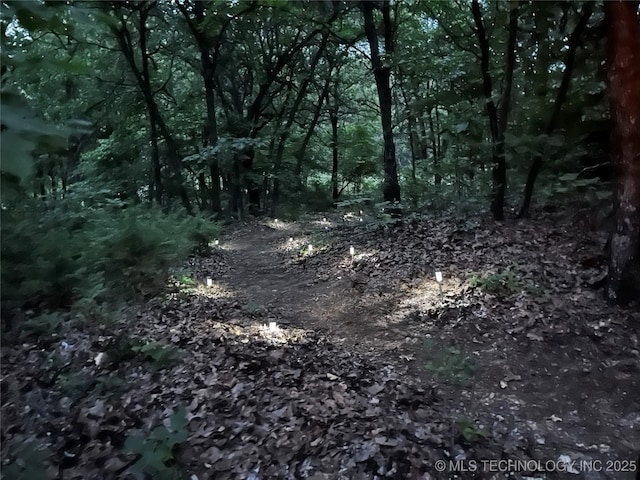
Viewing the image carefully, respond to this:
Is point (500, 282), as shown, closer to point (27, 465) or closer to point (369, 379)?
point (369, 379)

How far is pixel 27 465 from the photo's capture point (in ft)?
7.86

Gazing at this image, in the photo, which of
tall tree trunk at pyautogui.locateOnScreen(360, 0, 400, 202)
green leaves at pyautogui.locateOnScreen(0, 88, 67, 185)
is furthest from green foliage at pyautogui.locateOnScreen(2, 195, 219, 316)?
tall tree trunk at pyautogui.locateOnScreen(360, 0, 400, 202)

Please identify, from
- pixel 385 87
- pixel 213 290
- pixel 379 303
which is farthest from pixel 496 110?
pixel 213 290

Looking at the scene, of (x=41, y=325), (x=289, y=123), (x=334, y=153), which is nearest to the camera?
(x=41, y=325)

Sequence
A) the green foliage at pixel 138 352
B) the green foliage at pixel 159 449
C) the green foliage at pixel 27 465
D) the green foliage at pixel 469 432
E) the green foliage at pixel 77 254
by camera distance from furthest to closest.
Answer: the green foliage at pixel 138 352, the green foliage at pixel 77 254, the green foliage at pixel 469 432, the green foliage at pixel 159 449, the green foliage at pixel 27 465

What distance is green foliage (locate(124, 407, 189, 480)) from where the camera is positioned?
268 cm

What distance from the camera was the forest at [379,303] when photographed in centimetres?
296

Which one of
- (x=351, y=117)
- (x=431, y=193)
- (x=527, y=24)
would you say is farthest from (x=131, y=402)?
(x=351, y=117)

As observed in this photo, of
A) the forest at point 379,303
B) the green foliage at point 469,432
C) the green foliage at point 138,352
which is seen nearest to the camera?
the forest at point 379,303

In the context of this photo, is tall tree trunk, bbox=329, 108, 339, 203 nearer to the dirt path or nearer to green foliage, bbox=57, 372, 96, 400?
the dirt path

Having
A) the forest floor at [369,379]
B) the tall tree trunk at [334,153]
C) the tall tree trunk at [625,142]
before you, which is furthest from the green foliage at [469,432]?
→ the tall tree trunk at [334,153]

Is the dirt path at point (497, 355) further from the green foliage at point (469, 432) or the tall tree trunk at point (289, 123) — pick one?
the tall tree trunk at point (289, 123)

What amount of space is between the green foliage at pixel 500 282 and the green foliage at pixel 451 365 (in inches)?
52.2

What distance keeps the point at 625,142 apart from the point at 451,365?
123 inches
